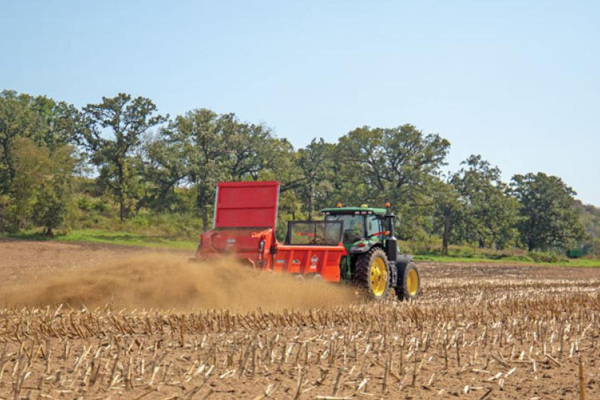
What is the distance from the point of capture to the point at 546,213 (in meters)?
64.4

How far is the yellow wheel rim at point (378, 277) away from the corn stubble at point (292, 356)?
11.1ft

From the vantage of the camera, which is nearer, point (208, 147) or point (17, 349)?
point (17, 349)

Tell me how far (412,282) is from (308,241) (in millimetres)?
3337

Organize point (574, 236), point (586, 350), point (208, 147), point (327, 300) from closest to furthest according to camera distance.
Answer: point (586, 350) < point (327, 300) < point (208, 147) < point (574, 236)

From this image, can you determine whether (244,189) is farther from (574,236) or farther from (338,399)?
(574,236)

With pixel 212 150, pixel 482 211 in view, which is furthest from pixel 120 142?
pixel 482 211

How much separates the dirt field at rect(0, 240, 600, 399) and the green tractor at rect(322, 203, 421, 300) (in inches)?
25.9

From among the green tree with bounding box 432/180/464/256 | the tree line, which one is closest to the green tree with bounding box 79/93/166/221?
the tree line

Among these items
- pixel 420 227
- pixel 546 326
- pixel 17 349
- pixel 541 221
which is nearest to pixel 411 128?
pixel 420 227

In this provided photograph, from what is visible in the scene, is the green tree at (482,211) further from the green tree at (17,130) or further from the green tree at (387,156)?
the green tree at (17,130)

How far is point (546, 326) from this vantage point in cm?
843

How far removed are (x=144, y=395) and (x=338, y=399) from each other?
4.64ft

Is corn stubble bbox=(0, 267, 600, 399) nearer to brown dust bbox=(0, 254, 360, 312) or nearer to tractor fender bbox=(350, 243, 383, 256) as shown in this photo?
brown dust bbox=(0, 254, 360, 312)

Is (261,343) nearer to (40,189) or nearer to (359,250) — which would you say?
(359,250)
